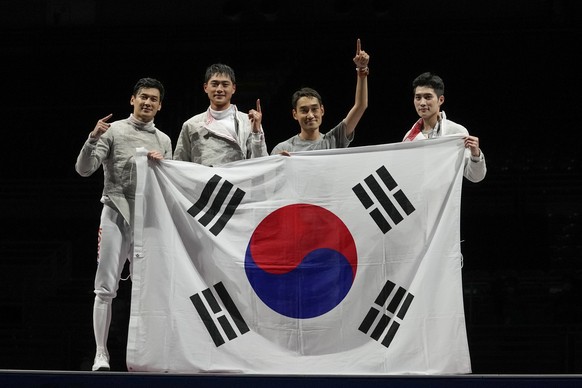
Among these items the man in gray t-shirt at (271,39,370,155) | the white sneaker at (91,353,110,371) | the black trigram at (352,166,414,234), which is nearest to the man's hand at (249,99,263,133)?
the man in gray t-shirt at (271,39,370,155)

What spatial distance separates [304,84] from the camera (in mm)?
8633

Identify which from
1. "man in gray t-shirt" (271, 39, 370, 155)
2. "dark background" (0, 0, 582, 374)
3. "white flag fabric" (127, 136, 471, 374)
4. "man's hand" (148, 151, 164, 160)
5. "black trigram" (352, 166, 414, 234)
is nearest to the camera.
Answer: "white flag fabric" (127, 136, 471, 374)

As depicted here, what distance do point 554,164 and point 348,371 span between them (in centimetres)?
603

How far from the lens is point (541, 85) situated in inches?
342

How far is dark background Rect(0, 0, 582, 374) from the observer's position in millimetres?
8062

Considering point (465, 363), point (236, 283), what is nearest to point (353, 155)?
point (236, 283)

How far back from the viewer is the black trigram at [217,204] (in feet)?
11.7

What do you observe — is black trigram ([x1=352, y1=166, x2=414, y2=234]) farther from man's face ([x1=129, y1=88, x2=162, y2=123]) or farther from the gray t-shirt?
man's face ([x1=129, y1=88, x2=162, y2=123])

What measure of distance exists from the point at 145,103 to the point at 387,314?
1472mm

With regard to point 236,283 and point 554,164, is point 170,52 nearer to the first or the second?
point 554,164

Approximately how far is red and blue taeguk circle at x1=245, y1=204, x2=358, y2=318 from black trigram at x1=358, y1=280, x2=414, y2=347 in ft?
0.44

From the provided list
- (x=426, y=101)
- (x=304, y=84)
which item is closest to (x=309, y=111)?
(x=426, y=101)

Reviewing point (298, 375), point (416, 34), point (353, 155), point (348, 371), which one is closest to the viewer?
point (298, 375)

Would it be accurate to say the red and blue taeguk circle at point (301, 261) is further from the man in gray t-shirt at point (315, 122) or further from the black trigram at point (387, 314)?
the man in gray t-shirt at point (315, 122)
